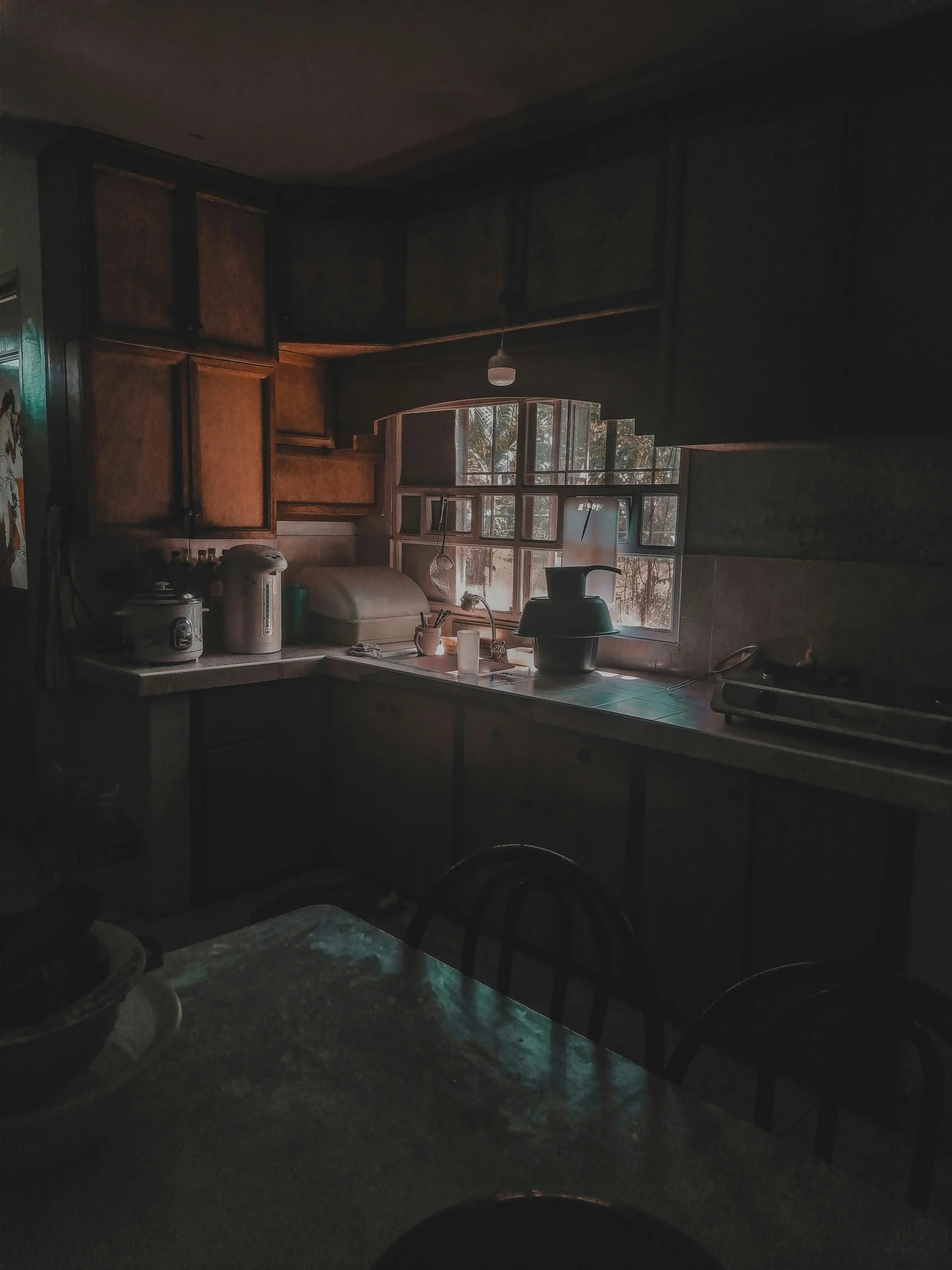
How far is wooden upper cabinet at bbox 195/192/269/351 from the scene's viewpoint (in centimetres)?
337

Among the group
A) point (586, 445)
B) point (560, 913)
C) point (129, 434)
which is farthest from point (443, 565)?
point (560, 913)

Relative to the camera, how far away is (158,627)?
3.11 m

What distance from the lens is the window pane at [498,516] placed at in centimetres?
370

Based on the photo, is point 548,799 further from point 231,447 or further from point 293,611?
point 231,447

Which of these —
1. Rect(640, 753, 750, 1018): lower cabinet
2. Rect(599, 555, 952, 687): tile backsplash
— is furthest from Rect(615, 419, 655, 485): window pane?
Rect(640, 753, 750, 1018): lower cabinet

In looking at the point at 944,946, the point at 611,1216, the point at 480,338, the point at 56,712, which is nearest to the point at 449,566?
the point at 480,338

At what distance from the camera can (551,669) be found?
3072 millimetres

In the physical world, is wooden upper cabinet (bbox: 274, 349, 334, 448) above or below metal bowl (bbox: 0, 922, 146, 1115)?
above

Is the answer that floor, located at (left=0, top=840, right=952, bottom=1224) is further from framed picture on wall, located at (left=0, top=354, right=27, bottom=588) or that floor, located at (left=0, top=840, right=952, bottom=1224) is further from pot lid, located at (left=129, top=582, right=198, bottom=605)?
framed picture on wall, located at (left=0, top=354, right=27, bottom=588)

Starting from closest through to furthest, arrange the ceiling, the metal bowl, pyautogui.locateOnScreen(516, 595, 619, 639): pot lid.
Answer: the metal bowl, the ceiling, pyautogui.locateOnScreen(516, 595, 619, 639): pot lid

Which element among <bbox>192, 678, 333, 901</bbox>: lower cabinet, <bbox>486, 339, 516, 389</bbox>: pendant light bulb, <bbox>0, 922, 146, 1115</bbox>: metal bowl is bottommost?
<bbox>192, 678, 333, 901</bbox>: lower cabinet

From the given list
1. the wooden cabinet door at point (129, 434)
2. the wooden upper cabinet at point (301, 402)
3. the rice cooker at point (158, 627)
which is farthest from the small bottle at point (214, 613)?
the wooden upper cabinet at point (301, 402)

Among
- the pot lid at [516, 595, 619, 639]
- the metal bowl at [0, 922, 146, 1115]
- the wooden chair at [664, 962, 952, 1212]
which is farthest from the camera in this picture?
the pot lid at [516, 595, 619, 639]

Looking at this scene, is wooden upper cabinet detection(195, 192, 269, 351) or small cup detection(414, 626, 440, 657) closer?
wooden upper cabinet detection(195, 192, 269, 351)
